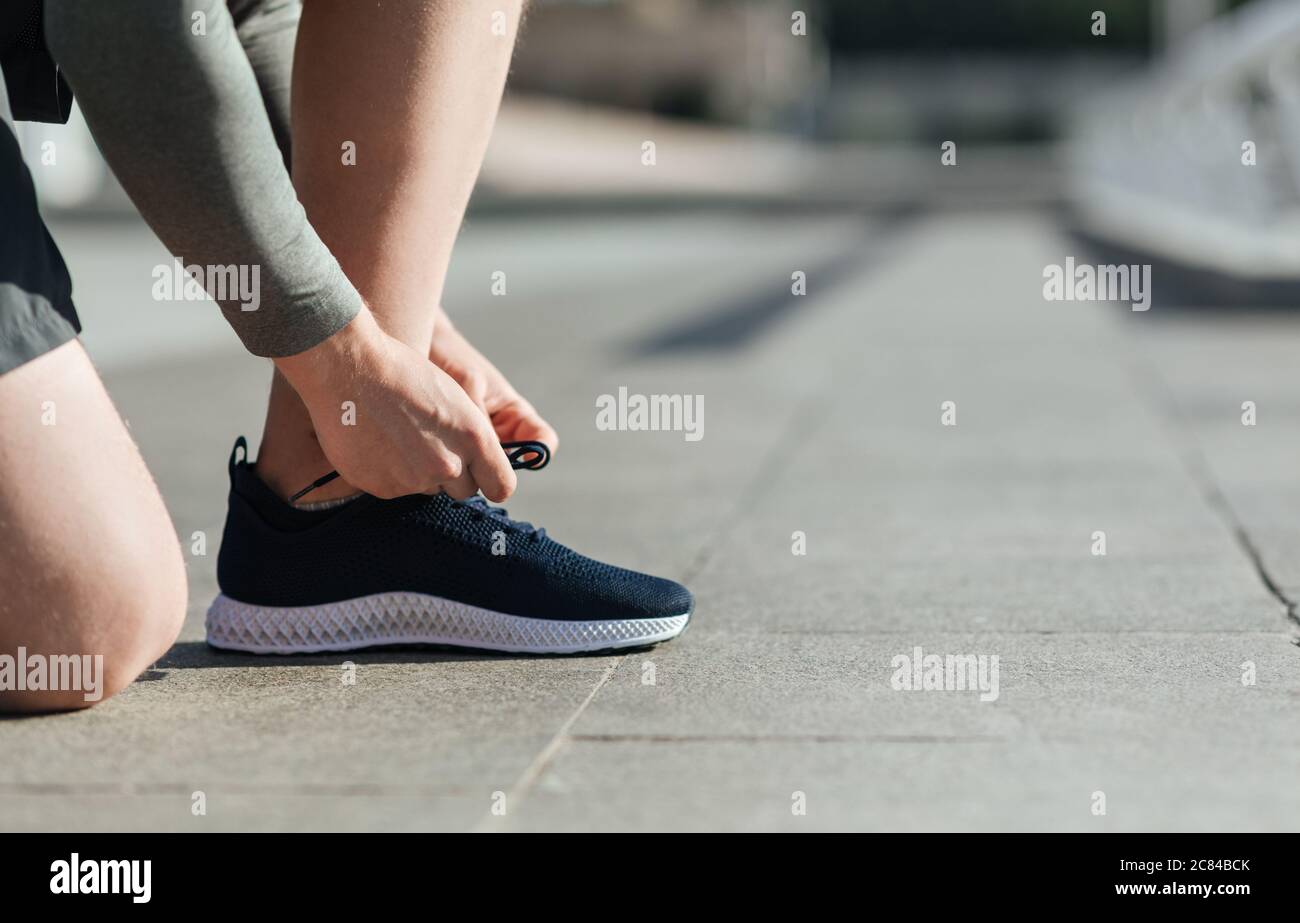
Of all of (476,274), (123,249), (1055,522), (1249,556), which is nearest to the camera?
(1249,556)

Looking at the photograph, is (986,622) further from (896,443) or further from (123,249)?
(123,249)

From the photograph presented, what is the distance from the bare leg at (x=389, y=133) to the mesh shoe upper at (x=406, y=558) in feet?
0.49

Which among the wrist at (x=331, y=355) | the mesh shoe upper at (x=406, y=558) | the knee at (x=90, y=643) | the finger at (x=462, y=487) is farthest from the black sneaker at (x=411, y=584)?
the wrist at (x=331, y=355)

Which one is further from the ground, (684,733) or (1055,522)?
(1055,522)

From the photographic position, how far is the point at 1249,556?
12.1ft

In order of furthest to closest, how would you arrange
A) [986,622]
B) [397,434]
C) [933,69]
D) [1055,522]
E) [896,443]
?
[933,69]
[896,443]
[1055,522]
[986,622]
[397,434]

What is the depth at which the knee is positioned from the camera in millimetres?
2359

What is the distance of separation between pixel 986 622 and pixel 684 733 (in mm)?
921

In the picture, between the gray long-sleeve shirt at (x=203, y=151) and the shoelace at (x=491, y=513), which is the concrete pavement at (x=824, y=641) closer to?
A: the shoelace at (x=491, y=513)

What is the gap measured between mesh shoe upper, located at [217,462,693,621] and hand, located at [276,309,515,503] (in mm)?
216

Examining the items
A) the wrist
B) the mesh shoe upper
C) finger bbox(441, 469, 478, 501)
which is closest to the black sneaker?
the mesh shoe upper

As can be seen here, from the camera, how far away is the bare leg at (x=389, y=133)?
2.53 metres
